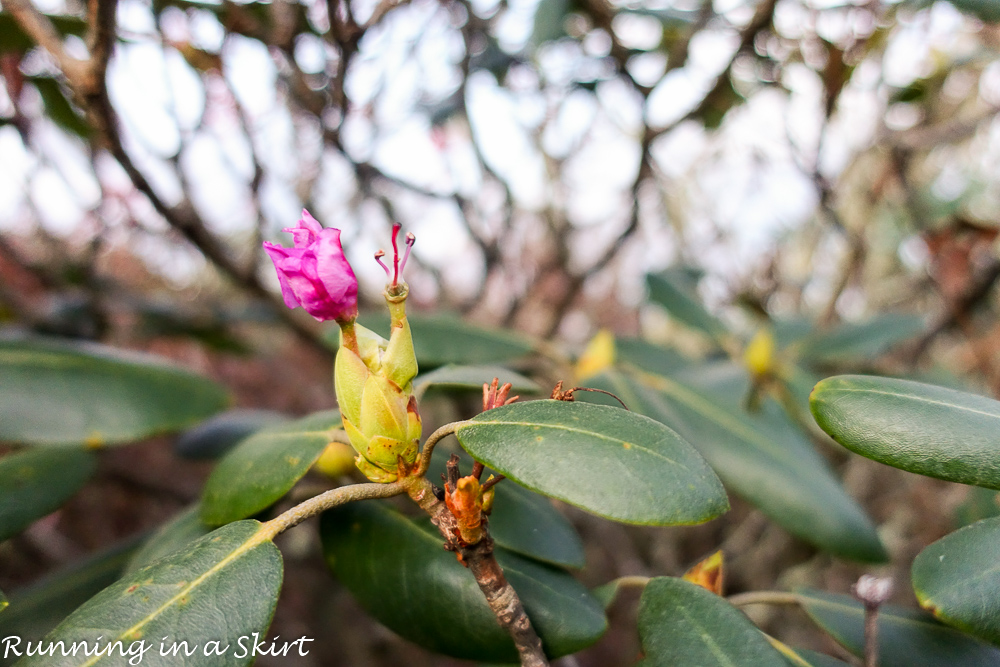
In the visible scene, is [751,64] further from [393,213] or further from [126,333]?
[126,333]

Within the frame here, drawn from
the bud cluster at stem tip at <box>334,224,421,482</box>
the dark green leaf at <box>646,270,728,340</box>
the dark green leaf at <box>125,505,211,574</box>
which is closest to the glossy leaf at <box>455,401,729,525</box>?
the bud cluster at stem tip at <box>334,224,421,482</box>

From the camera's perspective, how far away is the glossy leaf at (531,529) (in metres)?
0.53

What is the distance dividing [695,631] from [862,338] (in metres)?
1.01

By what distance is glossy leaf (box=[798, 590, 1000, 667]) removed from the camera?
19.9 inches

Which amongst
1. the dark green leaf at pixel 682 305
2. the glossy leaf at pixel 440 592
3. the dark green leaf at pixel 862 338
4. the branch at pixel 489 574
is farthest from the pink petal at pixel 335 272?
the dark green leaf at pixel 862 338

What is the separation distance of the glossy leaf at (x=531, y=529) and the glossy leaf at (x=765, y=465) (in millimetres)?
147

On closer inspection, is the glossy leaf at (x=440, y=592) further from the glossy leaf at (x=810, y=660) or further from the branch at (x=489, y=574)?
the glossy leaf at (x=810, y=660)

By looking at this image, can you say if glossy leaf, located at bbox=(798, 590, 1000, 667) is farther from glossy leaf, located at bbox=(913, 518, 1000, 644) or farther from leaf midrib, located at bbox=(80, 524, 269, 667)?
leaf midrib, located at bbox=(80, 524, 269, 667)

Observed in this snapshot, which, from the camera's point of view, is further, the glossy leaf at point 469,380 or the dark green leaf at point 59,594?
the dark green leaf at point 59,594

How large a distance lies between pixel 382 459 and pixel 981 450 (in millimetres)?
430

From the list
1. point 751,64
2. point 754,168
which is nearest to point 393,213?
point 751,64

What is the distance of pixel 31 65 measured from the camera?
1318mm

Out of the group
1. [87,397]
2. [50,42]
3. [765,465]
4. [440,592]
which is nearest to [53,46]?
[50,42]

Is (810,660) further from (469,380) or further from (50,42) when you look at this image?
(50,42)
